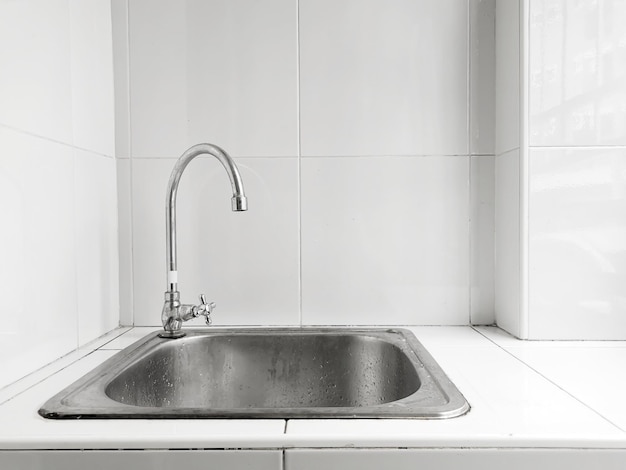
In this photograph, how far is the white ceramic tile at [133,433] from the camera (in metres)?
0.55

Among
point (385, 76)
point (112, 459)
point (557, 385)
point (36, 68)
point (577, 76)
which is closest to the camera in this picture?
point (112, 459)

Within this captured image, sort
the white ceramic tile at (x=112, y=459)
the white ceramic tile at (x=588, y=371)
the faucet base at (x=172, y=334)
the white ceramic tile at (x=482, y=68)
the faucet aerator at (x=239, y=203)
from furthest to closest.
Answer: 1. the white ceramic tile at (x=482, y=68)
2. the faucet base at (x=172, y=334)
3. the faucet aerator at (x=239, y=203)
4. the white ceramic tile at (x=588, y=371)
5. the white ceramic tile at (x=112, y=459)

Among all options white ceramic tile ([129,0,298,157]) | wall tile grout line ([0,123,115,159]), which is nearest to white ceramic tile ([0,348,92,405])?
wall tile grout line ([0,123,115,159])

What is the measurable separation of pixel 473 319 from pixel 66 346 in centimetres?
84

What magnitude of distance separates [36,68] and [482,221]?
36.3 inches

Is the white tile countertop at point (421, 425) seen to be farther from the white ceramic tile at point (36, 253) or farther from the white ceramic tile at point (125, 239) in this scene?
the white ceramic tile at point (125, 239)

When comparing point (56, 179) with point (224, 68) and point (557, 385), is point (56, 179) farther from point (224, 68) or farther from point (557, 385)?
point (557, 385)

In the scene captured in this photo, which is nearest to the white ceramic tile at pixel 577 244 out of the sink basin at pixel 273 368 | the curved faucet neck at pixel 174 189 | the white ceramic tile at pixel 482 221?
the white ceramic tile at pixel 482 221

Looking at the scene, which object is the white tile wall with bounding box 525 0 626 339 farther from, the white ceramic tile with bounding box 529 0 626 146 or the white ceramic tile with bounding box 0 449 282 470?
the white ceramic tile with bounding box 0 449 282 470

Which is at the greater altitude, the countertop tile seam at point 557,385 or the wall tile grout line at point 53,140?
the wall tile grout line at point 53,140

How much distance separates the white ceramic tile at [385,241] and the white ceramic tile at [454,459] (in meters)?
0.58

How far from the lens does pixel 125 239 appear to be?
116 cm

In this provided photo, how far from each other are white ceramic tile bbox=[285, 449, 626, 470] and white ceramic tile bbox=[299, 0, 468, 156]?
71 cm

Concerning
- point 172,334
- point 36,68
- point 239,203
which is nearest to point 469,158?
point 239,203
